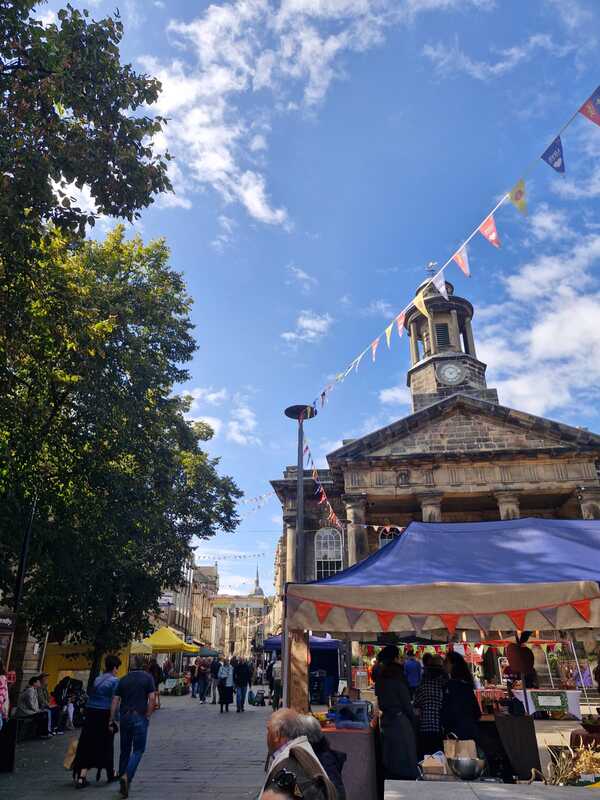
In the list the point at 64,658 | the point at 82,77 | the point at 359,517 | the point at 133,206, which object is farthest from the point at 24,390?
the point at 359,517

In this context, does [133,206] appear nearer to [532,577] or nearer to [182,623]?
[532,577]

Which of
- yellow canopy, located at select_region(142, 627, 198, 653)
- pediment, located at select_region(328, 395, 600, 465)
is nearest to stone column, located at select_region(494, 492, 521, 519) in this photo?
pediment, located at select_region(328, 395, 600, 465)

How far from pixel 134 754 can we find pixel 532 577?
5.26m

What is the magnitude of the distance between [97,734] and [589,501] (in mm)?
22213

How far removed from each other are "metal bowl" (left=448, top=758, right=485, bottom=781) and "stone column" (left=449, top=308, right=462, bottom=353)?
96.4 feet

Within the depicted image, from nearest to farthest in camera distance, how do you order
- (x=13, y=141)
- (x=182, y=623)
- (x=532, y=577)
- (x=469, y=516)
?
(x=532, y=577), (x=13, y=141), (x=469, y=516), (x=182, y=623)

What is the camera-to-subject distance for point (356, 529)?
25.0 meters

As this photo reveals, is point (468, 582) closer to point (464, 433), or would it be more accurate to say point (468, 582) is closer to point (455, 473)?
point (455, 473)

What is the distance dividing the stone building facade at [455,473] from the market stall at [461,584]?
17315 millimetres

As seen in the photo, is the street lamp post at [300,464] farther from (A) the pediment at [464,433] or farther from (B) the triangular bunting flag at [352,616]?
(A) the pediment at [464,433]

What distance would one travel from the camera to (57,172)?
7.61 metres

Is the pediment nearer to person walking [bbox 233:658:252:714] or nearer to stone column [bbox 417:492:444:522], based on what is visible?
stone column [bbox 417:492:444:522]

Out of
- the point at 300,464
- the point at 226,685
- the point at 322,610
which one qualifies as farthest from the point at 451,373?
the point at 322,610

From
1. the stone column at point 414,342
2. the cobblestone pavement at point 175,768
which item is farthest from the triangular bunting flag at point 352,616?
the stone column at point 414,342
